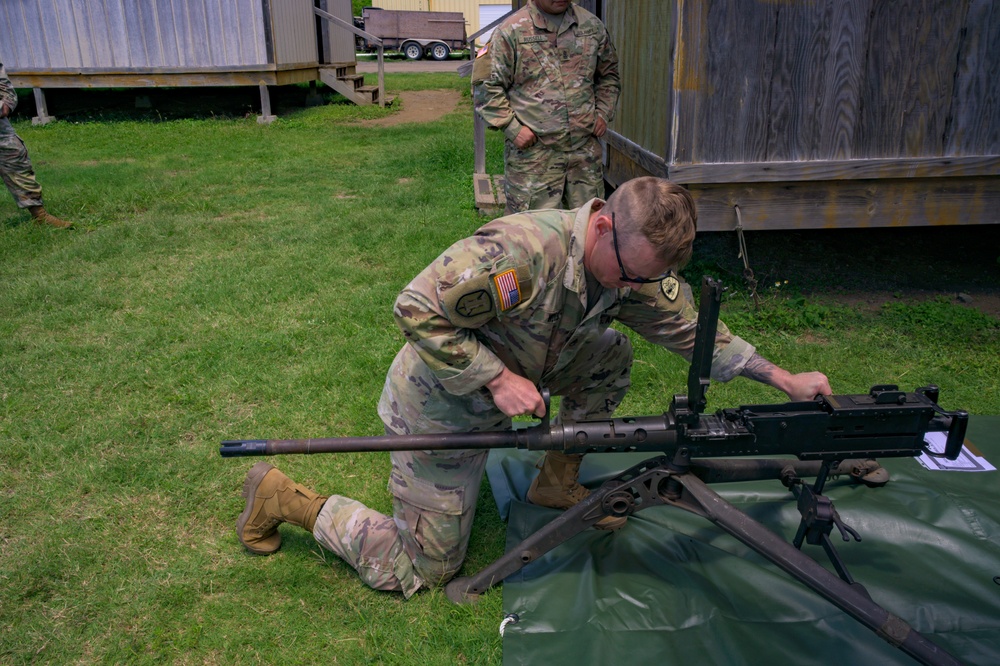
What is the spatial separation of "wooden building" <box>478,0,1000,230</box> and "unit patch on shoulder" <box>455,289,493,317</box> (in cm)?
347

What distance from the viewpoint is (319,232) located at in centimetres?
786

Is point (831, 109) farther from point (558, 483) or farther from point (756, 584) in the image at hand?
point (756, 584)

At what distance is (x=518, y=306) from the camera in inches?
103

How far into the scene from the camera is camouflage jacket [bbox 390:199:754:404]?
2.50 meters

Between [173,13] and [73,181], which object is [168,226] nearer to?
[73,181]

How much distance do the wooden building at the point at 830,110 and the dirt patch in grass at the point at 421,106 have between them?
32.8ft

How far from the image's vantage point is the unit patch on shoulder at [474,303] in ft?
8.14

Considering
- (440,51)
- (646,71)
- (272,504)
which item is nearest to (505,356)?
(272,504)

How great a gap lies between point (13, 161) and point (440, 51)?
26898 millimetres

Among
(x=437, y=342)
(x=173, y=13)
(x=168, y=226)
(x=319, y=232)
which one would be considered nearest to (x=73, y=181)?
(x=168, y=226)

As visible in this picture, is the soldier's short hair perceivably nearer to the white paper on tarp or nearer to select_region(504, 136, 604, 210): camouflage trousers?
the white paper on tarp

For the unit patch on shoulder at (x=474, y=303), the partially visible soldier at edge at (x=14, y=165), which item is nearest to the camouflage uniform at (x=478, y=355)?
the unit patch on shoulder at (x=474, y=303)

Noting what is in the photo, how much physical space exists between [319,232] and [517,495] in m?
4.98

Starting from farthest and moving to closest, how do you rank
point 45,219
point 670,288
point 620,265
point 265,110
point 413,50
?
point 413,50
point 265,110
point 45,219
point 670,288
point 620,265
